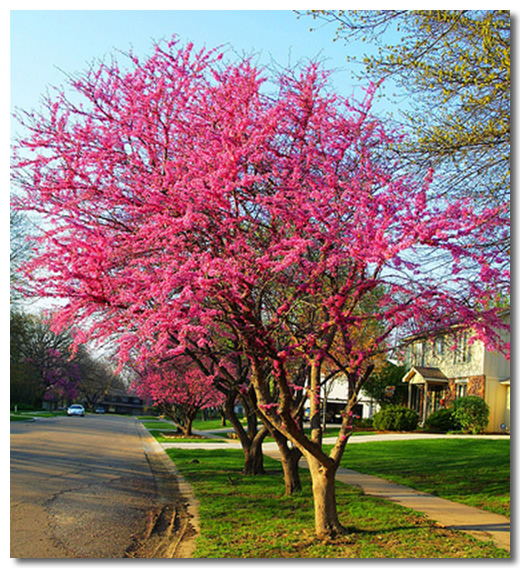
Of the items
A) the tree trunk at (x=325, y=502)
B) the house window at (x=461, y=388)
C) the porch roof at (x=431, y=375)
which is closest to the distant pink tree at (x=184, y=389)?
the porch roof at (x=431, y=375)

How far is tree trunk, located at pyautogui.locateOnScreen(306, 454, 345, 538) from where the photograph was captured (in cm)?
616

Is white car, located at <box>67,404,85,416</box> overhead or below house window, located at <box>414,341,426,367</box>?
below

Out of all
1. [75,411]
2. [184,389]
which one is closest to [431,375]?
[184,389]

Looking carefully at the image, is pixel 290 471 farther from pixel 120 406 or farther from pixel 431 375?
pixel 120 406

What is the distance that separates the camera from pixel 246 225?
6.55 meters

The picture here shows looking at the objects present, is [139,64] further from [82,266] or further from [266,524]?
[266,524]

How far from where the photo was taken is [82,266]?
6.02 meters

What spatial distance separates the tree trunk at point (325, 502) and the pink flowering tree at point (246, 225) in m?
0.02

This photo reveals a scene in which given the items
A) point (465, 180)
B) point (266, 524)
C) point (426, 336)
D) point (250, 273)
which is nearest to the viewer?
point (250, 273)

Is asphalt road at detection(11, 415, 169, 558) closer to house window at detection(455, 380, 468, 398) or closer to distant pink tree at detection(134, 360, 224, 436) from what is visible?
house window at detection(455, 380, 468, 398)

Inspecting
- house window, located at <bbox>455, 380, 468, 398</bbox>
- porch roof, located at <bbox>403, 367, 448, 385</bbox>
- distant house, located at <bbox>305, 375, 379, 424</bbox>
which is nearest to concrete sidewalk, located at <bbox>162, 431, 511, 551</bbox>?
house window, located at <bbox>455, 380, 468, 398</bbox>

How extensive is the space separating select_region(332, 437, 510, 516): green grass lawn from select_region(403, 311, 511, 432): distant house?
1135 millimetres

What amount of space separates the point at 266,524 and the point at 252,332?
7.49 ft

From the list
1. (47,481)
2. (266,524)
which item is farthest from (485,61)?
(47,481)
